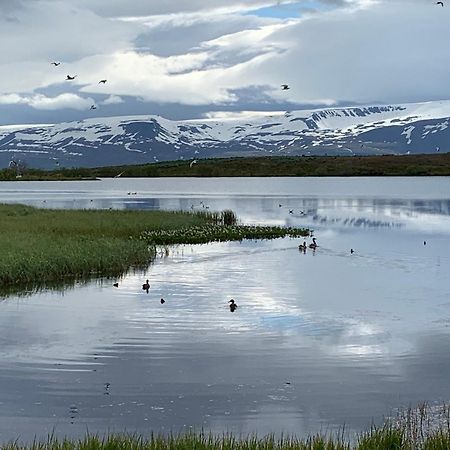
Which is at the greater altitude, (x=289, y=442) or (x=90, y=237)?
(x=90, y=237)

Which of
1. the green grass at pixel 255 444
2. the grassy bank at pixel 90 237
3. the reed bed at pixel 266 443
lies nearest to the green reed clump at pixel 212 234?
the grassy bank at pixel 90 237

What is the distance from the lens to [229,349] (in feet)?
66.6

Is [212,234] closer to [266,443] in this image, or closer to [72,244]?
[72,244]

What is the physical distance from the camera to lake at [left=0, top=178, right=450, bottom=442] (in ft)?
49.8

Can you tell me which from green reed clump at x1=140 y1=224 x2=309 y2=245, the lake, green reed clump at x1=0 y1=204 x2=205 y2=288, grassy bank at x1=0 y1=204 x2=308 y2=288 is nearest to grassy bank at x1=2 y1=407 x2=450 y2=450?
the lake

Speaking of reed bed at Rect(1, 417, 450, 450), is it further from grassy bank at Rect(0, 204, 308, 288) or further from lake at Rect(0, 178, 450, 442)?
grassy bank at Rect(0, 204, 308, 288)

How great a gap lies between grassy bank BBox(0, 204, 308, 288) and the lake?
142 centimetres

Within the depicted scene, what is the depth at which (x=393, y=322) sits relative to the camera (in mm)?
23719

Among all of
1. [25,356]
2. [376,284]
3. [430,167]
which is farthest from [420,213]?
[430,167]

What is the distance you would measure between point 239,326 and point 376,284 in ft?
31.5

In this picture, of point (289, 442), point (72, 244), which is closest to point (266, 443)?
point (289, 442)

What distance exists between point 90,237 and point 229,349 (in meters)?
19.8

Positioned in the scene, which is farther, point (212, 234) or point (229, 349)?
point (212, 234)

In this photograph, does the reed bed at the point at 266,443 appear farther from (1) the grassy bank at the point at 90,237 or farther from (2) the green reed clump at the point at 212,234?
(2) the green reed clump at the point at 212,234
